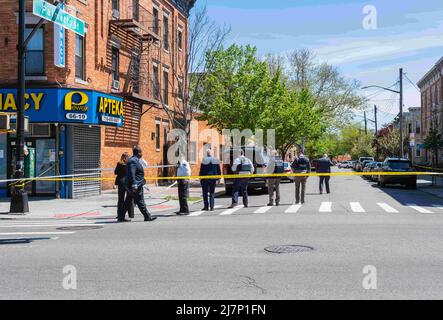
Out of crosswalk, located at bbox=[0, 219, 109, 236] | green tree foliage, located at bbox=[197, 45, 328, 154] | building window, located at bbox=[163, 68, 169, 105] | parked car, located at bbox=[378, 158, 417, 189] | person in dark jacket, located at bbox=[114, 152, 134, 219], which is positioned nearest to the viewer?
crosswalk, located at bbox=[0, 219, 109, 236]

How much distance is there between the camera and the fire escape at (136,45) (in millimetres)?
25094

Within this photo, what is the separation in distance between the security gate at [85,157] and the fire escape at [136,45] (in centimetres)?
326

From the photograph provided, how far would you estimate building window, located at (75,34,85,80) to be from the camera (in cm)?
2175

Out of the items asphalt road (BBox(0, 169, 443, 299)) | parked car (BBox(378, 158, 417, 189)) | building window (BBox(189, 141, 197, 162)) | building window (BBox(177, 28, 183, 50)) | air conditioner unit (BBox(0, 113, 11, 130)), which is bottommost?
asphalt road (BBox(0, 169, 443, 299))

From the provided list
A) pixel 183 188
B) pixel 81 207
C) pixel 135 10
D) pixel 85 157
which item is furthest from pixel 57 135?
pixel 135 10

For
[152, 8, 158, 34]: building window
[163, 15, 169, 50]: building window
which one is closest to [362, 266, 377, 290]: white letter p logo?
[152, 8, 158, 34]: building window

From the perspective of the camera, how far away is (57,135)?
20.9 meters

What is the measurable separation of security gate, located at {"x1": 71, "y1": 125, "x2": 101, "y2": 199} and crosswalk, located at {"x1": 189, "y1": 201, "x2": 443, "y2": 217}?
6.86 m

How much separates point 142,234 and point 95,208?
682 centimetres

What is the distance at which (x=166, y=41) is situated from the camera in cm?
3244

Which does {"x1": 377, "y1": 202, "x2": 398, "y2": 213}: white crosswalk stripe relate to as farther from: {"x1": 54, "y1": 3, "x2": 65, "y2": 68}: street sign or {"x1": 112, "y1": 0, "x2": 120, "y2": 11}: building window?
{"x1": 112, "y1": 0, "x2": 120, "y2": 11}: building window
